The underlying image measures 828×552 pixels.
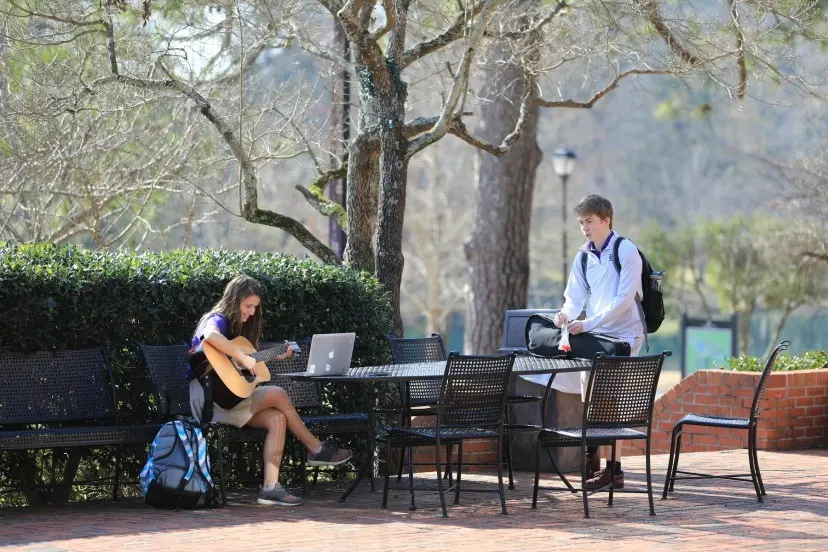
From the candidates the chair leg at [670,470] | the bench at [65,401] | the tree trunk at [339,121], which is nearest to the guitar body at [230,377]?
the bench at [65,401]

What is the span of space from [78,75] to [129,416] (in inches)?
144

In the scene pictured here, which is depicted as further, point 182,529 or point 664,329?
point 664,329

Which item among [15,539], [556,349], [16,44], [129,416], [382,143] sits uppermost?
[16,44]

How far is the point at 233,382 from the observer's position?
7.79 meters

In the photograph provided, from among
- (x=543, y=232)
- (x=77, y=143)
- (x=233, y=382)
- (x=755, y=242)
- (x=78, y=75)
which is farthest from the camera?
(x=543, y=232)

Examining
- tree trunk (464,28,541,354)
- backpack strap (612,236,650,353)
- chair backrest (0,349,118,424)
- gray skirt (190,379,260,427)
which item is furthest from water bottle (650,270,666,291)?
tree trunk (464,28,541,354)

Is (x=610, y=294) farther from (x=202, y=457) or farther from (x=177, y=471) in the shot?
(x=177, y=471)

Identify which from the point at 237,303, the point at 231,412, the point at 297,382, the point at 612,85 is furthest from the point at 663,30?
the point at 231,412

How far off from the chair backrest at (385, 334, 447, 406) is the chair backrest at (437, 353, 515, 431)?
139 cm

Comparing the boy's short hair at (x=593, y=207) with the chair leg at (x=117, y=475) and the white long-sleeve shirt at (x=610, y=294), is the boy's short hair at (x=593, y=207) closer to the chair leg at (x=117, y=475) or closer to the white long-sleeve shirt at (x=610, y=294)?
the white long-sleeve shirt at (x=610, y=294)

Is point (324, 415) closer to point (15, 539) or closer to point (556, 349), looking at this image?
point (556, 349)

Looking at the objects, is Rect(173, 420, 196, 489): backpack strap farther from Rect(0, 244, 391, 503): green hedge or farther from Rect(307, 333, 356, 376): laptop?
Rect(0, 244, 391, 503): green hedge

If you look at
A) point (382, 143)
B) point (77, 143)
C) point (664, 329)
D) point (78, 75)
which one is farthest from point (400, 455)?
point (664, 329)

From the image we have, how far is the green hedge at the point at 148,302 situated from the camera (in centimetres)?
799
